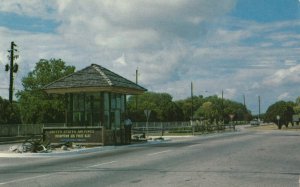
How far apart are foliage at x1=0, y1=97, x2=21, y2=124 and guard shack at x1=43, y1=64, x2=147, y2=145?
16.4 meters

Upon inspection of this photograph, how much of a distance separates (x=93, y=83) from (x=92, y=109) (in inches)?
65.3

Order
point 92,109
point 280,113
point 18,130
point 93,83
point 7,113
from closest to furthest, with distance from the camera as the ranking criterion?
point 93,83 → point 92,109 → point 18,130 → point 7,113 → point 280,113

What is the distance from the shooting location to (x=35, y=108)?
227ft

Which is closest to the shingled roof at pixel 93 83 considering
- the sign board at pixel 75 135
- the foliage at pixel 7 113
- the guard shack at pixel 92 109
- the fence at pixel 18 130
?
the guard shack at pixel 92 109

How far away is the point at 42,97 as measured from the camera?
72.1m

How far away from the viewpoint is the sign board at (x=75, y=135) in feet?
93.7

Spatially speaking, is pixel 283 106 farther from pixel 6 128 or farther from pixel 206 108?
pixel 206 108

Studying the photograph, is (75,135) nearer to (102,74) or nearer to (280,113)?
(102,74)

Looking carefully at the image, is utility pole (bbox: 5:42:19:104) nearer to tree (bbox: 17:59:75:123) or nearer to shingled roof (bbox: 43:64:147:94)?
tree (bbox: 17:59:75:123)

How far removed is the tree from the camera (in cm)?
6800

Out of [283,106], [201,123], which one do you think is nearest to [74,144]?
[201,123]

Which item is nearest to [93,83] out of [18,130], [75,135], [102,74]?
[102,74]

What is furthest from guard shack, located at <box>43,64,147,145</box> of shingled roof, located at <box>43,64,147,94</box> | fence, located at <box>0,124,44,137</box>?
fence, located at <box>0,124,44,137</box>

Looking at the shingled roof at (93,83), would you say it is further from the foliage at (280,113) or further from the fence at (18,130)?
the foliage at (280,113)
